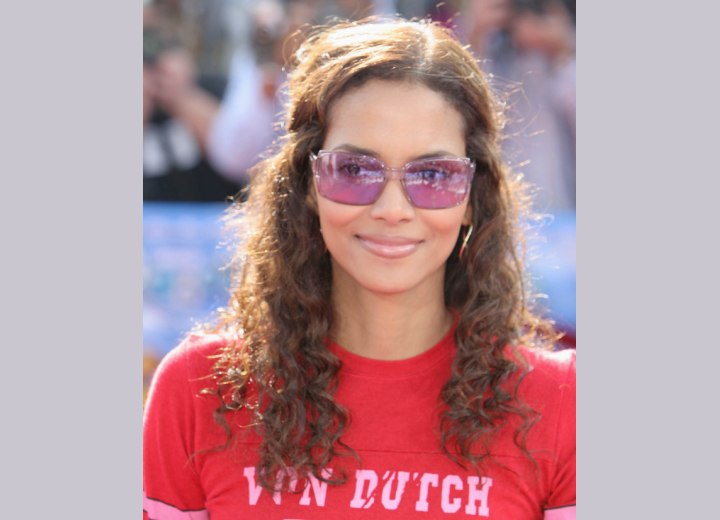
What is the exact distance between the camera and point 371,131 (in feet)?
7.40

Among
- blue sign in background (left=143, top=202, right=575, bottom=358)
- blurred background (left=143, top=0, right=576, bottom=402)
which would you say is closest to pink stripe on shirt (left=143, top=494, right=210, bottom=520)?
blurred background (left=143, top=0, right=576, bottom=402)

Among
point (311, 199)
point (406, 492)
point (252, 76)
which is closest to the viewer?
point (406, 492)

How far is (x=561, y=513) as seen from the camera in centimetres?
221

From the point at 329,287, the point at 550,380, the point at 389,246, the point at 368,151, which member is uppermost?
the point at 368,151

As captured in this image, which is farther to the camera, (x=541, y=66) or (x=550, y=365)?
(x=541, y=66)

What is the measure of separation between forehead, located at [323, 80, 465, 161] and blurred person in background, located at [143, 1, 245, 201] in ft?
10.4

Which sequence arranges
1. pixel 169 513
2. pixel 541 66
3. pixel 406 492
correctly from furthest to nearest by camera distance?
pixel 541 66 < pixel 169 513 < pixel 406 492

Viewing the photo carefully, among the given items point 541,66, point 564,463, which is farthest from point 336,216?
point 541,66

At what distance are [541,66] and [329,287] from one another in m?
3.06

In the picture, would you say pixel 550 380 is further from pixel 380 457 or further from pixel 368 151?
pixel 368 151

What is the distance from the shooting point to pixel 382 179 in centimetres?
224

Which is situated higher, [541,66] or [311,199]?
[541,66]

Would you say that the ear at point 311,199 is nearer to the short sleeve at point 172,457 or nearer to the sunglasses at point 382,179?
the sunglasses at point 382,179

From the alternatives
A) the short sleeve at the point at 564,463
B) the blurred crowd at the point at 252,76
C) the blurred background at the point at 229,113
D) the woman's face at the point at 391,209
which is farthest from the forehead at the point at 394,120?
the blurred background at the point at 229,113
